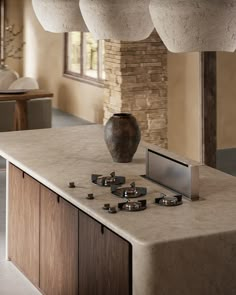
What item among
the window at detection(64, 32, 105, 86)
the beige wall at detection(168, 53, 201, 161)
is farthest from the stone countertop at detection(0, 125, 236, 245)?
the window at detection(64, 32, 105, 86)

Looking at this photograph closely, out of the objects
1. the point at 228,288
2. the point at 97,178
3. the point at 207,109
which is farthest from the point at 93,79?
the point at 228,288

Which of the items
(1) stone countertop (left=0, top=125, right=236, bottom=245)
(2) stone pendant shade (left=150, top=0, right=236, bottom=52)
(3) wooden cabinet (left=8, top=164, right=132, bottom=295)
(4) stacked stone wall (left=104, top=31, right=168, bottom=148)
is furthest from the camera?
(4) stacked stone wall (left=104, top=31, right=168, bottom=148)

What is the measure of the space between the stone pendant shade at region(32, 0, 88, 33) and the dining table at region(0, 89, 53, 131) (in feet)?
16.3

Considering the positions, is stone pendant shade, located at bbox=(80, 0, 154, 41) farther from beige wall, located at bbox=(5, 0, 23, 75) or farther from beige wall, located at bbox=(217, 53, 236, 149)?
beige wall, located at bbox=(5, 0, 23, 75)

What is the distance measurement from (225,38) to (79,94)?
9397 mm

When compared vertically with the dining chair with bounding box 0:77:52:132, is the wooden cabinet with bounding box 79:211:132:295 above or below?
below

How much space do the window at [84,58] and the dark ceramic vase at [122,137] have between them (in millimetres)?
6489

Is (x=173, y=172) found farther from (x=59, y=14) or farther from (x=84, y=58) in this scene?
(x=84, y=58)

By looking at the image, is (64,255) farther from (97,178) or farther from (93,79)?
(93,79)

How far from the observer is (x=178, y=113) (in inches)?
341

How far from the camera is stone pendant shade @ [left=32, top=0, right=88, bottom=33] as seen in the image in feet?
11.9

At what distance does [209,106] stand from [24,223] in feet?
11.6

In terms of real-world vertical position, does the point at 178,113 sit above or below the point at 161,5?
below

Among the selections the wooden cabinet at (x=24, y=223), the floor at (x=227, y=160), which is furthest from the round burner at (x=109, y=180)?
the floor at (x=227, y=160)
